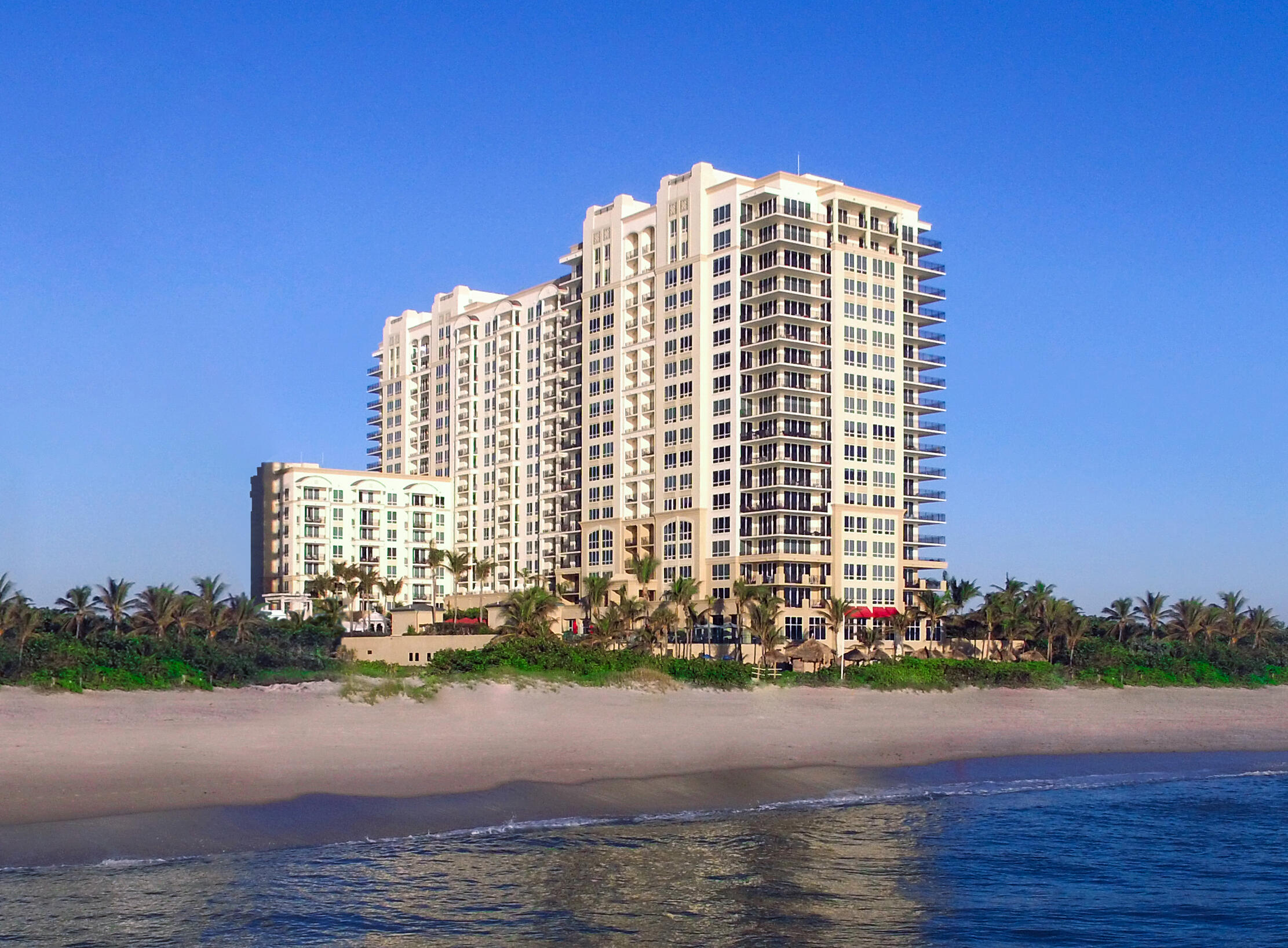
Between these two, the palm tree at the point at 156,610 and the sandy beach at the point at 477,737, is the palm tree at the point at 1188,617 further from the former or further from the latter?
the palm tree at the point at 156,610

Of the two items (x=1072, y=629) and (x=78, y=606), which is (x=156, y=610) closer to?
(x=78, y=606)

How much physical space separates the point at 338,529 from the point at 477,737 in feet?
332

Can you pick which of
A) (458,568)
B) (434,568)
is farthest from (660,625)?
(434,568)

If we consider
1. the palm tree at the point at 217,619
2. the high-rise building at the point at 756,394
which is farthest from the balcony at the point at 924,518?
the palm tree at the point at 217,619

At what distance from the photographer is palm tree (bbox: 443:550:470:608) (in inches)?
5778

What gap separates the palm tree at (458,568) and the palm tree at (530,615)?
28365 millimetres

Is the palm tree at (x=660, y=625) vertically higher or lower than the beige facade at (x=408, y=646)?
higher

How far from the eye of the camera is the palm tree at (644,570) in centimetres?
12300

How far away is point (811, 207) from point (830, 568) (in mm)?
35230

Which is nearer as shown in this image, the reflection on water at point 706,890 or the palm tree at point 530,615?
the reflection on water at point 706,890

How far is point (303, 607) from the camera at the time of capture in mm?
144250

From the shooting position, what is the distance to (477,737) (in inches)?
2122

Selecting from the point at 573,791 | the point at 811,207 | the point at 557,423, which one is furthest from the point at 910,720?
the point at 557,423

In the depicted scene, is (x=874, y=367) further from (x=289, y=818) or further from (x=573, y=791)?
(x=289, y=818)
